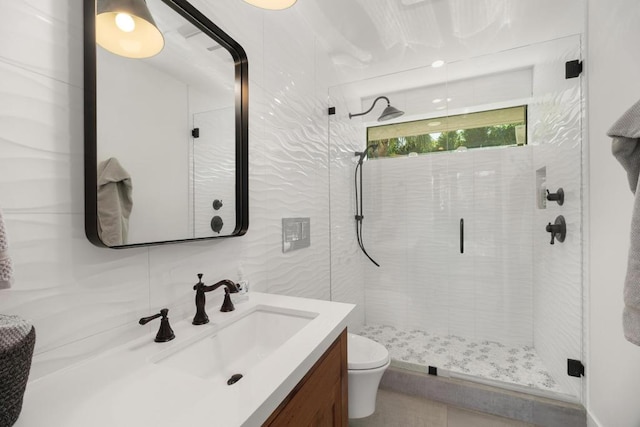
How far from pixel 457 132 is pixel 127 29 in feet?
7.66

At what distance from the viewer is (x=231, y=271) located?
1.32 meters

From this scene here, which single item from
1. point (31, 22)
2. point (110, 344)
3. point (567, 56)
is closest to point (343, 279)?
point (110, 344)

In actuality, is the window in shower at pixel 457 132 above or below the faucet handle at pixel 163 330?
above

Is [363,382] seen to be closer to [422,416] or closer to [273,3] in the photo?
[422,416]

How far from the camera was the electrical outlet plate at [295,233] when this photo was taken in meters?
1.71

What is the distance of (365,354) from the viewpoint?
5.59ft

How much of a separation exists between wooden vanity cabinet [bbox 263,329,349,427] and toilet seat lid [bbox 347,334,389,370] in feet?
1.38

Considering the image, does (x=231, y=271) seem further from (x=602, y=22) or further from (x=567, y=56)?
(x=567, y=56)

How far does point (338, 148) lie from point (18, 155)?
2.05 meters

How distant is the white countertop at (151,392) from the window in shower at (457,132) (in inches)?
85.0

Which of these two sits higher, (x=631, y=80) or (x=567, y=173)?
(x=631, y=80)

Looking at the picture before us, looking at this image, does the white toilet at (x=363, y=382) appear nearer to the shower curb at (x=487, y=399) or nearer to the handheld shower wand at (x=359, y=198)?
the shower curb at (x=487, y=399)

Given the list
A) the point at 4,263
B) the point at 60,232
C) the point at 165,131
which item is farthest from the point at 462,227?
the point at 4,263

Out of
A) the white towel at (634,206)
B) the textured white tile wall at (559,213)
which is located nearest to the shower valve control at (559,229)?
the textured white tile wall at (559,213)
